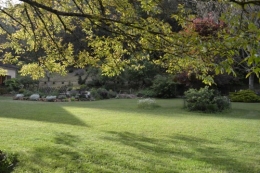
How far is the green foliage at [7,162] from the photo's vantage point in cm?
439

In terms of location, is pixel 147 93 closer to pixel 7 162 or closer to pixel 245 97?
pixel 245 97

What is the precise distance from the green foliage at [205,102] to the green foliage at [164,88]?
7144mm

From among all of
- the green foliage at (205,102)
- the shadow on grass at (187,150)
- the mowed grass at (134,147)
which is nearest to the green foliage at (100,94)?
the green foliage at (205,102)

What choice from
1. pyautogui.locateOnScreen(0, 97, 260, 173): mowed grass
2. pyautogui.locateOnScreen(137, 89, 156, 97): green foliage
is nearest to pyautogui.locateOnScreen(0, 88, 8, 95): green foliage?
pyautogui.locateOnScreen(137, 89, 156, 97): green foliage

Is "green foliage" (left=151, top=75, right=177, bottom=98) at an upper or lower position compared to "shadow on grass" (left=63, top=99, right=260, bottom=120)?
upper

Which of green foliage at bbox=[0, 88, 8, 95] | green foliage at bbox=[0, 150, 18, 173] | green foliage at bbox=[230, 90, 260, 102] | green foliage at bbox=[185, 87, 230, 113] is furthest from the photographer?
green foliage at bbox=[0, 88, 8, 95]

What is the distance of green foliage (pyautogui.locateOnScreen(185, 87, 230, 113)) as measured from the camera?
1298cm

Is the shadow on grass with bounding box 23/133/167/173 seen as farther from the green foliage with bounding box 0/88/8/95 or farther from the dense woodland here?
the green foliage with bounding box 0/88/8/95

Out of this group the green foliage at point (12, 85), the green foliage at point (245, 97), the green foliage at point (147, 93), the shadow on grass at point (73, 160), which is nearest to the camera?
the shadow on grass at point (73, 160)

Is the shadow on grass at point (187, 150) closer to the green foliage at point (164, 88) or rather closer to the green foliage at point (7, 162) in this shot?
the green foliage at point (7, 162)

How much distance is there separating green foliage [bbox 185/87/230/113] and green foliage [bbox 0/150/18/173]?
9.86 meters

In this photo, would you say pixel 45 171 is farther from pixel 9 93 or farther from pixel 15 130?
pixel 9 93

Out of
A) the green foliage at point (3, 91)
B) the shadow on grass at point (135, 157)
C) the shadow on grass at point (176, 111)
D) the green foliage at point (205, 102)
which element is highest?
the green foliage at point (3, 91)

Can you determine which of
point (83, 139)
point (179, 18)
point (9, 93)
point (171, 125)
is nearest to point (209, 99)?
point (171, 125)
